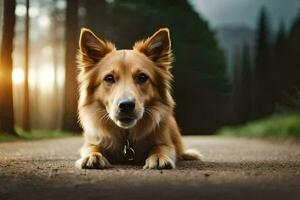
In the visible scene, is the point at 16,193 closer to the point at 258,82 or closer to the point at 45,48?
the point at 258,82

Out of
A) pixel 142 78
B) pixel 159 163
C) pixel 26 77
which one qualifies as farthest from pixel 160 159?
pixel 26 77

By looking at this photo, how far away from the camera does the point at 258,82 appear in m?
21.7

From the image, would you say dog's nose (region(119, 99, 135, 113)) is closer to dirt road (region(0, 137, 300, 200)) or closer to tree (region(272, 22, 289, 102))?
dirt road (region(0, 137, 300, 200))

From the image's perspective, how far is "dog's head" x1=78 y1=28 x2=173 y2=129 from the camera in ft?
16.9

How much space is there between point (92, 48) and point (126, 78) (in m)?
0.67

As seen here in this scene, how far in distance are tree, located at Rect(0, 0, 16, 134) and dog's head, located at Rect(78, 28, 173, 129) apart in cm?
720

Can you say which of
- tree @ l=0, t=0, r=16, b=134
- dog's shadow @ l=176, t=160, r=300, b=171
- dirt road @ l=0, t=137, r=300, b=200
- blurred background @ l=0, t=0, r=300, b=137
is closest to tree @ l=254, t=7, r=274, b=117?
blurred background @ l=0, t=0, r=300, b=137

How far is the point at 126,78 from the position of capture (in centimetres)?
530

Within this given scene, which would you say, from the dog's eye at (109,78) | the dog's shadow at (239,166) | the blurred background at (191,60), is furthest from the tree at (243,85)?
the dog's eye at (109,78)

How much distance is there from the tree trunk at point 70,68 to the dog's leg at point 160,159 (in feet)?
35.5

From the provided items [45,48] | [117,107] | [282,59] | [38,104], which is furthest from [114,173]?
[38,104]

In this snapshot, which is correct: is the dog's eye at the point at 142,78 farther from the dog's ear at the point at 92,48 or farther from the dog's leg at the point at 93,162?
the dog's leg at the point at 93,162

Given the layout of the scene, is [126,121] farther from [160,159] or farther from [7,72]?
[7,72]

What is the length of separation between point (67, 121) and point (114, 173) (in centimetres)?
1174
